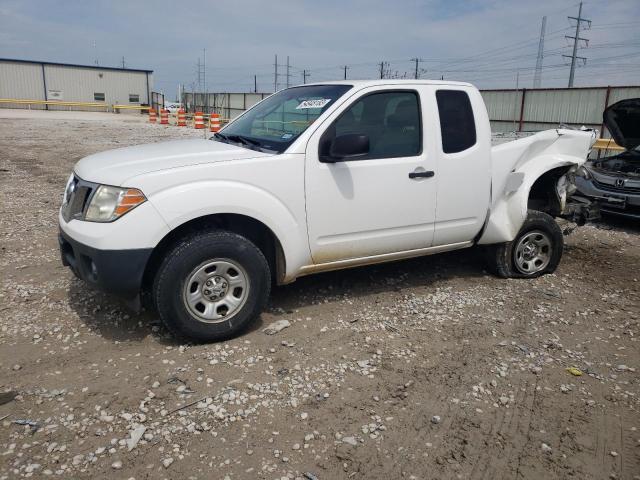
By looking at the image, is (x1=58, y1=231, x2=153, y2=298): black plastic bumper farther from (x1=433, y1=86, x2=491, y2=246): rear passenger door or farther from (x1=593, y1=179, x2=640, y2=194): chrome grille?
(x1=593, y1=179, x2=640, y2=194): chrome grille

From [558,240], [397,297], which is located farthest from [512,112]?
[397,297]

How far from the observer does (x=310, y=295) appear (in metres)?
4.80

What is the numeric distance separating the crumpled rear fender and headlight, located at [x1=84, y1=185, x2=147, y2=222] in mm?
3238

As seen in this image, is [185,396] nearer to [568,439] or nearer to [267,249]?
[267,249]

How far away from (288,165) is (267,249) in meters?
0.73

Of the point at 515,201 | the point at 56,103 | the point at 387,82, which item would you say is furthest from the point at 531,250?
the point at 56,103

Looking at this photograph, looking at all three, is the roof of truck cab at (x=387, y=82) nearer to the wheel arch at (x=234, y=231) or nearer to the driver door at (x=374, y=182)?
the driver door at (x=374, y=182)

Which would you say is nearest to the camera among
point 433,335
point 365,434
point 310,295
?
point 365,434

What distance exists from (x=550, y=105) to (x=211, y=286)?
1818cm

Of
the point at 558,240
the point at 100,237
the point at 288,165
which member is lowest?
the point at 558,240

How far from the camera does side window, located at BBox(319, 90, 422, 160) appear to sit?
4.16 meters

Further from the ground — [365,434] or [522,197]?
[522,197]

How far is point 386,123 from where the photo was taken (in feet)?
14.2

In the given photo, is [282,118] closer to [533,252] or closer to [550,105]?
[533,252]
